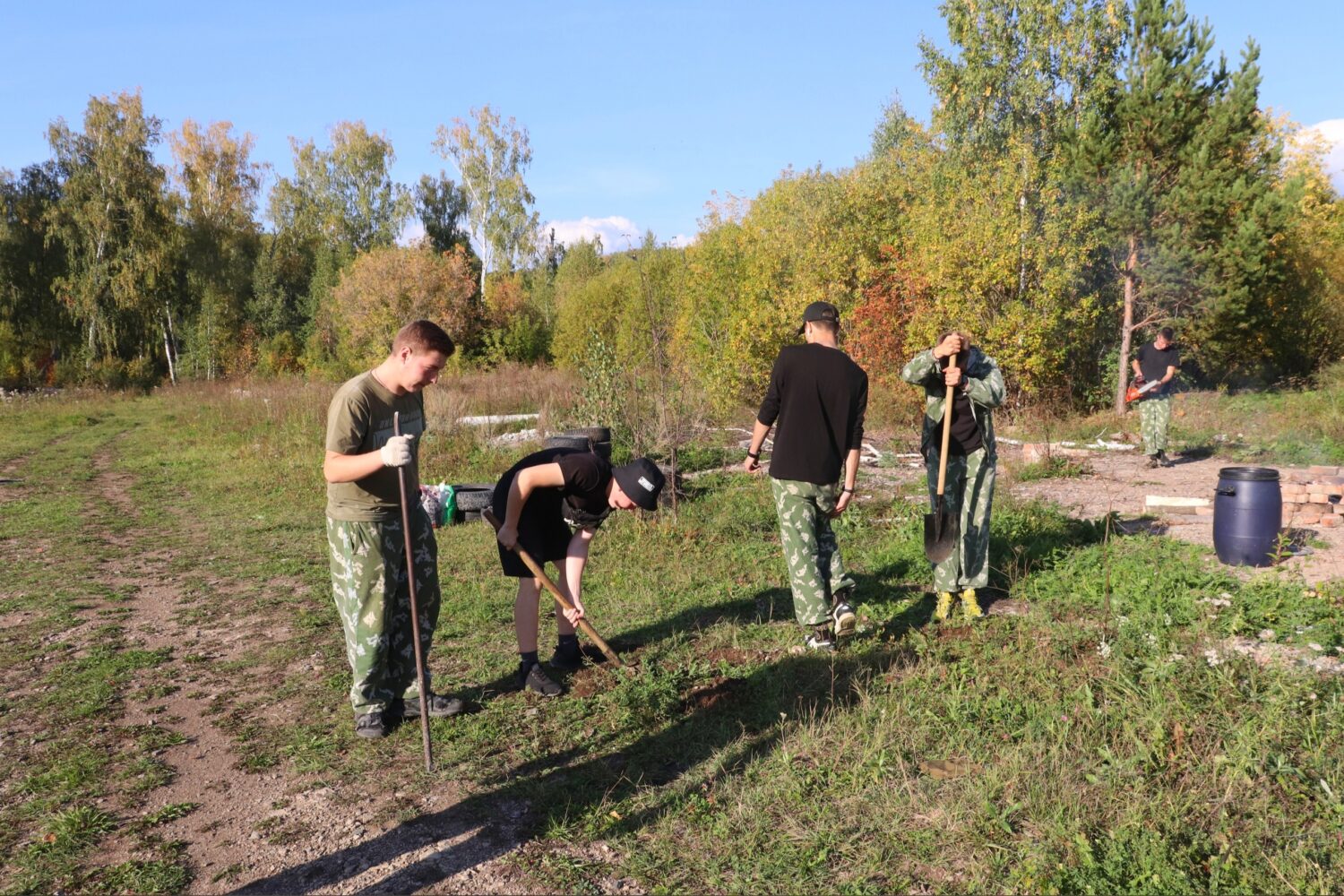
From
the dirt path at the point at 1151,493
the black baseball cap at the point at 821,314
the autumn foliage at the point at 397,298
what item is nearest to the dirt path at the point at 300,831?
the black baseball cap at the point at 821,314

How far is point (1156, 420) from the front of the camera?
11.5 metres

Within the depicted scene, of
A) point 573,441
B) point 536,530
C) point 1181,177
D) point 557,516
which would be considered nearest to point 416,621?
point 536,530

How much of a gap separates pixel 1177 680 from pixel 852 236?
713 inches

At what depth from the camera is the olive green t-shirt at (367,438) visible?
378cm

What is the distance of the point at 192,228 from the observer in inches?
1608

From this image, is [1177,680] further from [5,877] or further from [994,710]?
[5,877]

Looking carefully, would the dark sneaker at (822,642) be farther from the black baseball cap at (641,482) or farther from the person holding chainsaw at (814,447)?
the black baseball cap at (641,482)

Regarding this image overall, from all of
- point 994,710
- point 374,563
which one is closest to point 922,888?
point 994,710

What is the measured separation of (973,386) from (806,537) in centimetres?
146

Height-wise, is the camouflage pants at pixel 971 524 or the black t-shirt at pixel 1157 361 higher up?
the black t-shirt at pixel 1157 361

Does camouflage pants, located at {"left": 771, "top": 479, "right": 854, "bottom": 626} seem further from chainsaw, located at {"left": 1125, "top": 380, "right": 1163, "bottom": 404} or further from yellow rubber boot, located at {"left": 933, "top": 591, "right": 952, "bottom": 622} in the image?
chainsaw, located at {"left": 1125, "top": 380, "right": 1163, "bottom": 404}

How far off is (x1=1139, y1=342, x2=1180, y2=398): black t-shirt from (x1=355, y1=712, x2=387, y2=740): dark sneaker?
10.5 m

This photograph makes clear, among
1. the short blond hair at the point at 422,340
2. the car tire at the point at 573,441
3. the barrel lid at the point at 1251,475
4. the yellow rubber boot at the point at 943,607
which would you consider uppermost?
the short blond hair at the point at 422,340

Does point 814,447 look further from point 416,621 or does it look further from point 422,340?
point 416,621
